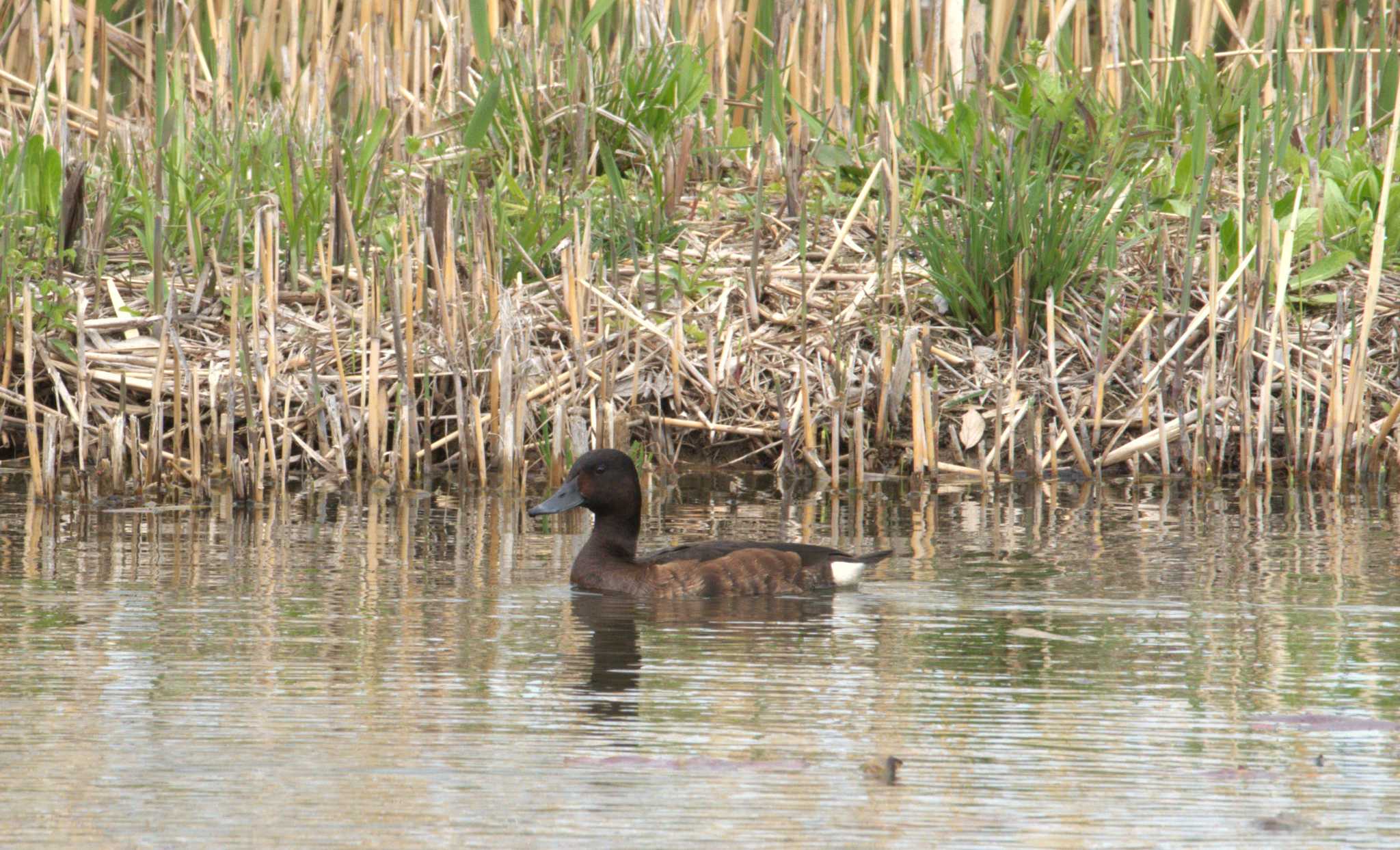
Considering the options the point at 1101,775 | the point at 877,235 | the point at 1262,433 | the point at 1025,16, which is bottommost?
the point at 1101,775

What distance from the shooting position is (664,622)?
21.9 ft

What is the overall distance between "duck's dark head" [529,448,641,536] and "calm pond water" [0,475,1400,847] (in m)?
0.26

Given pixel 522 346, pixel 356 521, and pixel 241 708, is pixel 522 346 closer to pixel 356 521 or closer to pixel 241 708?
pixel 356 521

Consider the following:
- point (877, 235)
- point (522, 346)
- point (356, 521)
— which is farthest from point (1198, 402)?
point (356, 521)

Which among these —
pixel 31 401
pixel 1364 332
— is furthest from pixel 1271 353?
pixel 31 401

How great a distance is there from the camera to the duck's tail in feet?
23.9

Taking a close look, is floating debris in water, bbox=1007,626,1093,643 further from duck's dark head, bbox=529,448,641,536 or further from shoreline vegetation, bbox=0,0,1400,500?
shoreline vegetation, bbox=0,0,1400,500

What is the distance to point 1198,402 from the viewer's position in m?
9.66

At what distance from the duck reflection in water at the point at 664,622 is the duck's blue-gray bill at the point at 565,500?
24.9 inches

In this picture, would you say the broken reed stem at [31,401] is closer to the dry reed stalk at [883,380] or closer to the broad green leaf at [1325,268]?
the dry reed stalk at [883,380]

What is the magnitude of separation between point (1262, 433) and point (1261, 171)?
122 centimetres

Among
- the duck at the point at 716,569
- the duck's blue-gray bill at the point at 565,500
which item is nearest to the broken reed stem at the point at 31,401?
the duck's blue-gray bill at the point at 565,500

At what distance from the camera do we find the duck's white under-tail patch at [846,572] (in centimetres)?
730

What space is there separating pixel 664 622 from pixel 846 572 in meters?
0.90
